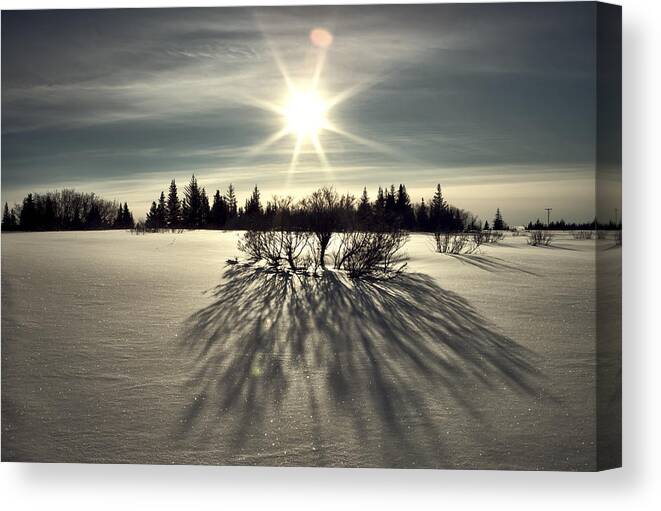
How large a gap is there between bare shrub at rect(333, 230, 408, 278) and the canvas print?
8.49 ft

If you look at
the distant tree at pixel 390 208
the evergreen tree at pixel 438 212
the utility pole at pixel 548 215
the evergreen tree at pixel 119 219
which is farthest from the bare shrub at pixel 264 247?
the utility pole at pixel 548 215

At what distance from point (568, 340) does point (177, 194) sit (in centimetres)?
373

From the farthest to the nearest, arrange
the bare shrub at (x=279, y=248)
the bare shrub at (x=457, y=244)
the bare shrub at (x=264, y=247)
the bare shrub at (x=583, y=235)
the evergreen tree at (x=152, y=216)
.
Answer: the bare shrub at (x=457, y=244)
the bare shrub at (x=279, y=248)
the bare shrub at (x=264, y=247)
the evergreen tree at (x=152, y=216)
the bare shrub at (x=583, y=235)

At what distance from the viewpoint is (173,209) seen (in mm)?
6289

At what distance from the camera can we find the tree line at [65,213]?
208 inches

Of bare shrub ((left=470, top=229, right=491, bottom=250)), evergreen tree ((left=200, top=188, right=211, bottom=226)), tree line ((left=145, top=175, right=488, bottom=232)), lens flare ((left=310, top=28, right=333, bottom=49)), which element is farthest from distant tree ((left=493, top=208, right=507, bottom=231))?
evergreen tree ((left=200, top=188, right=211, bottom=226))

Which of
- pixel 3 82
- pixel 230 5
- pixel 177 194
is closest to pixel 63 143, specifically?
pixel 3 82

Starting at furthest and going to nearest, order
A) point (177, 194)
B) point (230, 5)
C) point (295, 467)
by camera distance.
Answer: point (177, 194), point (230, 5), point (295, 467)

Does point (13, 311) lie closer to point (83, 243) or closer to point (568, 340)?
point (83, 243)

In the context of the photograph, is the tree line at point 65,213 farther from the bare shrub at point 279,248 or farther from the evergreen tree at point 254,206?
the bare shrub at point 279,248

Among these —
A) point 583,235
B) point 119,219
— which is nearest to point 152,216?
point 119,219

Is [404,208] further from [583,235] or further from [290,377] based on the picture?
[290,377]

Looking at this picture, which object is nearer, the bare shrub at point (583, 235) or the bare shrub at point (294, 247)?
the bare shrub at point (583, 235)

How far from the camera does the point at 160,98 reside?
17.8 ft
